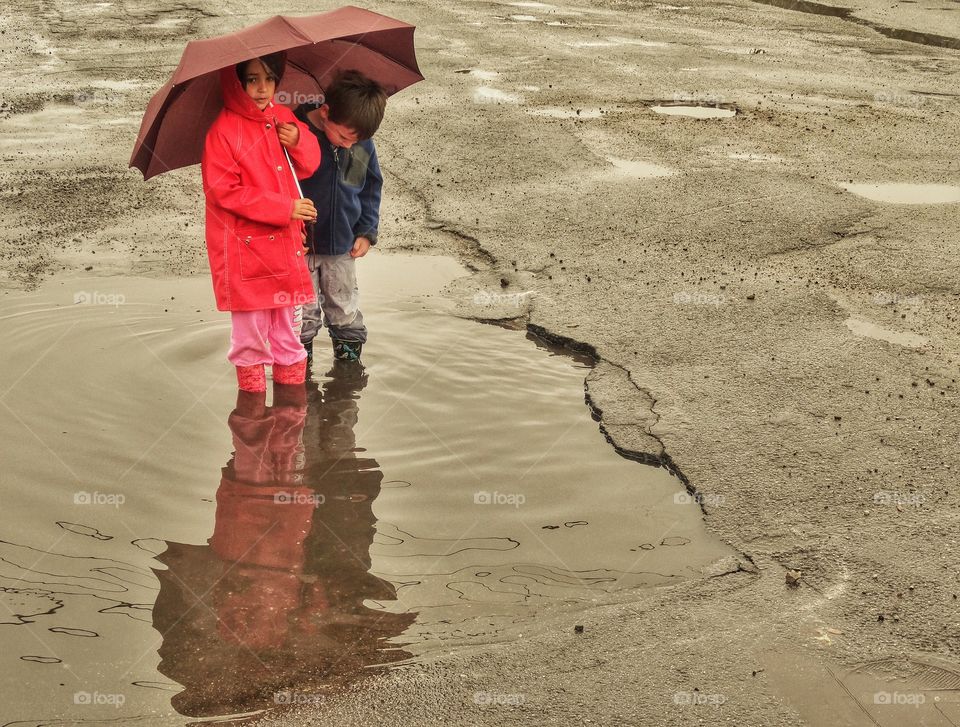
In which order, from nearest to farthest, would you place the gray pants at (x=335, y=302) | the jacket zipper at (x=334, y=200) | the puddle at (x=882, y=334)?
the jacket zipper at (x=334, y=200) < the gray pants at (x=335, y=302) < the puddle at (x=882, y=334)

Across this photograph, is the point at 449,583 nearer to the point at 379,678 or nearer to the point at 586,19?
the point at 379,678

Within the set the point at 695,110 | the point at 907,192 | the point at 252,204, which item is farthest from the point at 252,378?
the point at 695,110

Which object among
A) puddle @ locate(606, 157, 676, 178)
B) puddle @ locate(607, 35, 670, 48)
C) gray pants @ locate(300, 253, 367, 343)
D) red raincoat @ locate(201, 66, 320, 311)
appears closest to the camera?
red raincoat @ locate(201, 66, 320, 311)

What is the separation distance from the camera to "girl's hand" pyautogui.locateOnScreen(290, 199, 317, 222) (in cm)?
491

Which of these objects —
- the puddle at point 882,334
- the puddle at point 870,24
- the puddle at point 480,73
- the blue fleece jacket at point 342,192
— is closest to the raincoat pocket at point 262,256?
the blue fleece jacket at point 342,192

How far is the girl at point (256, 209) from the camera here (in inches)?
190

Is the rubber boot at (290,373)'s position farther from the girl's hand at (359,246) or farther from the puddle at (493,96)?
the puddle at (493,96)

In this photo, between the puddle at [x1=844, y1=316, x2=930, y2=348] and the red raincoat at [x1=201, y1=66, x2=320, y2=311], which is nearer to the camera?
the red raincoat at [x1=201, y1=66, x2=320, y2=311]

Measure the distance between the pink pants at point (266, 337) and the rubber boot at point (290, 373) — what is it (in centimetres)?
3

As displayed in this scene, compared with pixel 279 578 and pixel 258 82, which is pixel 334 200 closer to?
pixel 258 82

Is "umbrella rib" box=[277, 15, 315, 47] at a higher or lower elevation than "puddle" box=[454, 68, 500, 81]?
higher

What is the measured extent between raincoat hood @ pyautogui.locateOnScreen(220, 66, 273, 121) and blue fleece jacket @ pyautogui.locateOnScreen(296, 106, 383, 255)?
0.40 m

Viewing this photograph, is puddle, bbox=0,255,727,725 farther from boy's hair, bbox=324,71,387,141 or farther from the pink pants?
boy's hair, bbox=324,71,387,141

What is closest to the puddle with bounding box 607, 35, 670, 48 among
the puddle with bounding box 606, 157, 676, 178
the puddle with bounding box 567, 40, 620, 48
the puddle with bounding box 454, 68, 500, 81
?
the puddle with bounding box 567, 40, 620, 48
